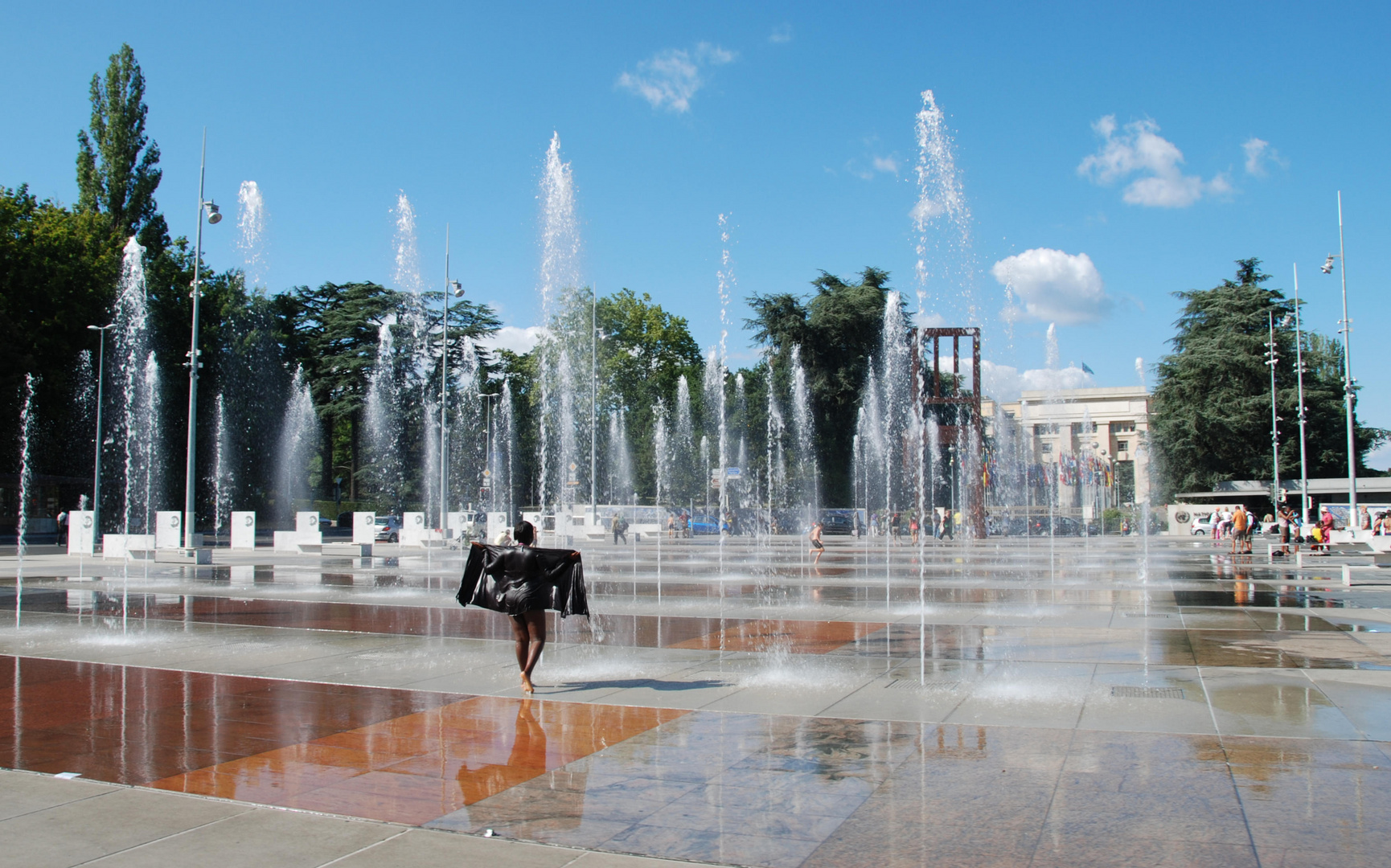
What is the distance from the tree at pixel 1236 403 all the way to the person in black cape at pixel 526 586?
59946 mm

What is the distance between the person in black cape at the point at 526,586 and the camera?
8.22 m

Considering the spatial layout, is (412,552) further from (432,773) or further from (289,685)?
(432,773)

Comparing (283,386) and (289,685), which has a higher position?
(283,386)

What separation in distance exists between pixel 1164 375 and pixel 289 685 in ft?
224

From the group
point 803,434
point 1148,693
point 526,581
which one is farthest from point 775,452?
point 526,581

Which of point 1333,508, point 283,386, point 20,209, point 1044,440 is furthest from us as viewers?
point 1044,440

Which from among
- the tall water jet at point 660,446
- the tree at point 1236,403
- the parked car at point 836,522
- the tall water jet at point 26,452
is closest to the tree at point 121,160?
the tall water jet at point 26,452

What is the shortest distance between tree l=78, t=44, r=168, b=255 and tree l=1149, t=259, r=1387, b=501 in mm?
59608

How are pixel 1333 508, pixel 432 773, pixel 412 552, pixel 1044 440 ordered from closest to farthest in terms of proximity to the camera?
1. pixel 432 773
2. pixel 412 552
3. pixel 1333 508
4. pixel 1044 440

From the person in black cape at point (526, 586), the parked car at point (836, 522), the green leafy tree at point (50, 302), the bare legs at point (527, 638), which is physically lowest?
the parked car at point (836, 522)

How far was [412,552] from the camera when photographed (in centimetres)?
3281

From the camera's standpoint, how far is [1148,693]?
8195 mm

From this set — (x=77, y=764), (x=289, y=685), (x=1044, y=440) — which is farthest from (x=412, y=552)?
(x=1044, y=440)

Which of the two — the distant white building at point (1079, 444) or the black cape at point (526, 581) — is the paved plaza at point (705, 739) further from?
the distant white building at point (1079, 444)
